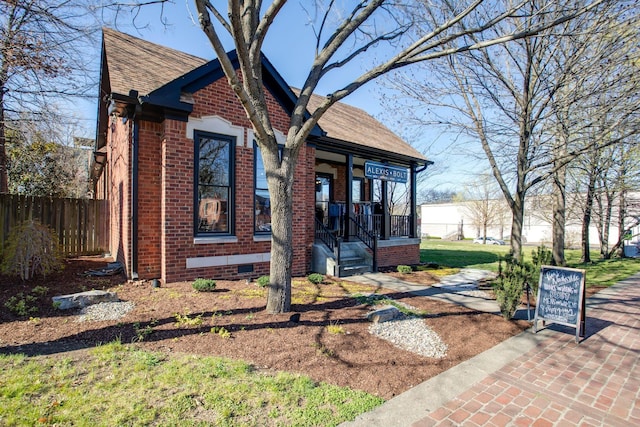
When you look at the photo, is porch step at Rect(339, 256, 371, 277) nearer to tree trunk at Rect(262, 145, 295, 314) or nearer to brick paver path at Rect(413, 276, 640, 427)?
tree trunk at Rect(262, 145, 295, 314)

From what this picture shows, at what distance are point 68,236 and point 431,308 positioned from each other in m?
10.8

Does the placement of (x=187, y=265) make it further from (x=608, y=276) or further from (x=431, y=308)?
(x=608, y=276)

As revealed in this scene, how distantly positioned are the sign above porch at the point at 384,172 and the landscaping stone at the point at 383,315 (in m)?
6.83

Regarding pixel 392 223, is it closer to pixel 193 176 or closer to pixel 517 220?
pixel 517 220

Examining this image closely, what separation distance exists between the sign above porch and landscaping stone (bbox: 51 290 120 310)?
27.8ft

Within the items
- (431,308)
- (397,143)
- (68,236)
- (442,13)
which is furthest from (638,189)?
(68,236)

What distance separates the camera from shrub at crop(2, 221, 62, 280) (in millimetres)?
7074

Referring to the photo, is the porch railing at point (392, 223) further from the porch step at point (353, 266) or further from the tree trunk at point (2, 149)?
the tree trunk at point (2, 149)

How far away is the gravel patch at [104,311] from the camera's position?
507cm

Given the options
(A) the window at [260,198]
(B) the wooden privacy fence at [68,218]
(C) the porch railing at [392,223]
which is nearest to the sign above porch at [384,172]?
(C) the porch railing at [392,223]

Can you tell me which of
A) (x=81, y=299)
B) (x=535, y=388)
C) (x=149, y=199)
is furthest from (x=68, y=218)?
(x=535, y=388)

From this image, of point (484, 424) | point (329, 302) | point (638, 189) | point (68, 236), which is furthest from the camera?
point (638, 189)

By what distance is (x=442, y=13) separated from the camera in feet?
26.9

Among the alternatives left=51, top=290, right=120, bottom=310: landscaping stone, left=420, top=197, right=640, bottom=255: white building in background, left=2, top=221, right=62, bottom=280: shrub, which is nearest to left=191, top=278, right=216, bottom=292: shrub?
left=51, top=290, right=120, bottom=310: landscaping stone
